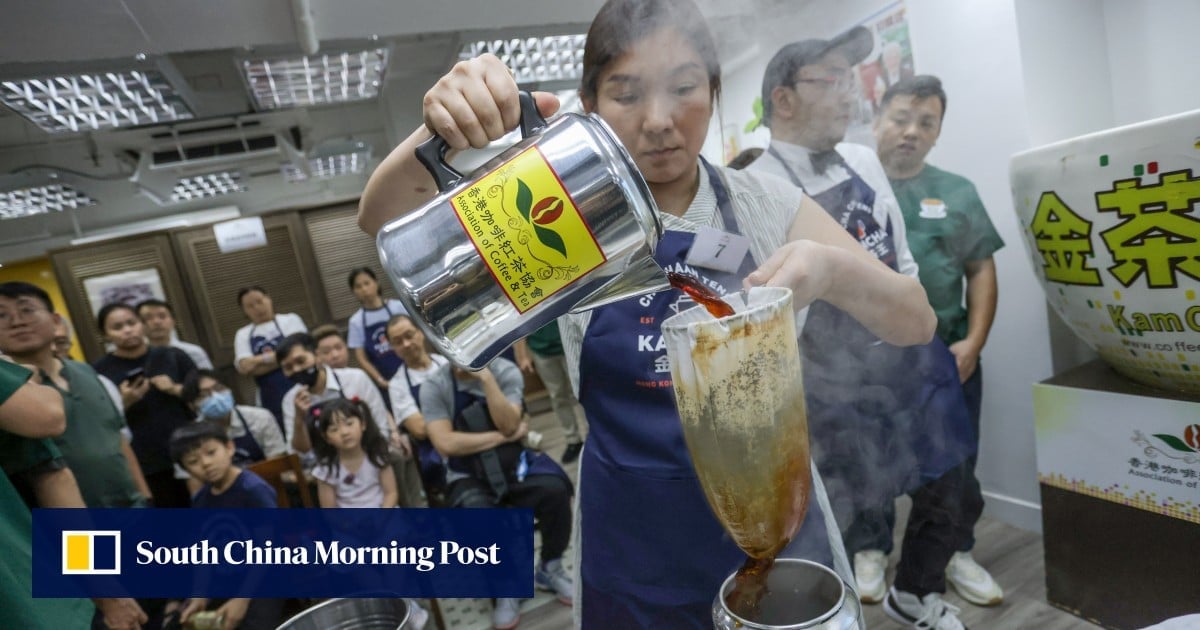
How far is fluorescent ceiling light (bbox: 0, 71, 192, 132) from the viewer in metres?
0.70

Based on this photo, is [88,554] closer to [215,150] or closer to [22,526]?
[22,526]

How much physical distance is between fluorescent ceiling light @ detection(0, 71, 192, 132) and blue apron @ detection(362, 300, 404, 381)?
2.19 m

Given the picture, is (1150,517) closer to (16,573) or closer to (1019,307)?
(1019,307)

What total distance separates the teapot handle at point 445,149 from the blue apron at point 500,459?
1.84 metres

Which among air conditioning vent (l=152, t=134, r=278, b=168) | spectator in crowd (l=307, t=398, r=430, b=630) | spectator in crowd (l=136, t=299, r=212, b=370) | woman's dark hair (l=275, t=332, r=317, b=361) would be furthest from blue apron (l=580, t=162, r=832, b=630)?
air conditioning vent (l=152, t=134, r=278, b=168)

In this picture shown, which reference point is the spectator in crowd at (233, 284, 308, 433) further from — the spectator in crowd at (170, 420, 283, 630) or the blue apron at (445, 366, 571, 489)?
the blue apron at (445, 366, 571, 489)

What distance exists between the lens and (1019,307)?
177cm

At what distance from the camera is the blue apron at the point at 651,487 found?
685mm

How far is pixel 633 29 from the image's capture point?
24.8 inches

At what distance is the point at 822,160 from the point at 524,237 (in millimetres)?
688

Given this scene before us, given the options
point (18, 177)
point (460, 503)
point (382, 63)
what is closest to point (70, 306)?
point (460, 503)

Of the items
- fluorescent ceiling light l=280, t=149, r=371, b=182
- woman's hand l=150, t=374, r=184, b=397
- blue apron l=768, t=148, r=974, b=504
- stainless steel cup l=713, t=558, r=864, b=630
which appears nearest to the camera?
stainless steel cup l=713, t=558, r=864, b=630

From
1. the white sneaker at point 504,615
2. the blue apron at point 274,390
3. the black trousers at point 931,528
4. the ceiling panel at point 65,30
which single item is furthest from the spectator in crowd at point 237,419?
the black trousers at point 931,528

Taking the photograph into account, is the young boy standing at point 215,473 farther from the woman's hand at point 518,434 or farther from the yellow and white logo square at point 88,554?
the yellow and white logo square at point 88,554
